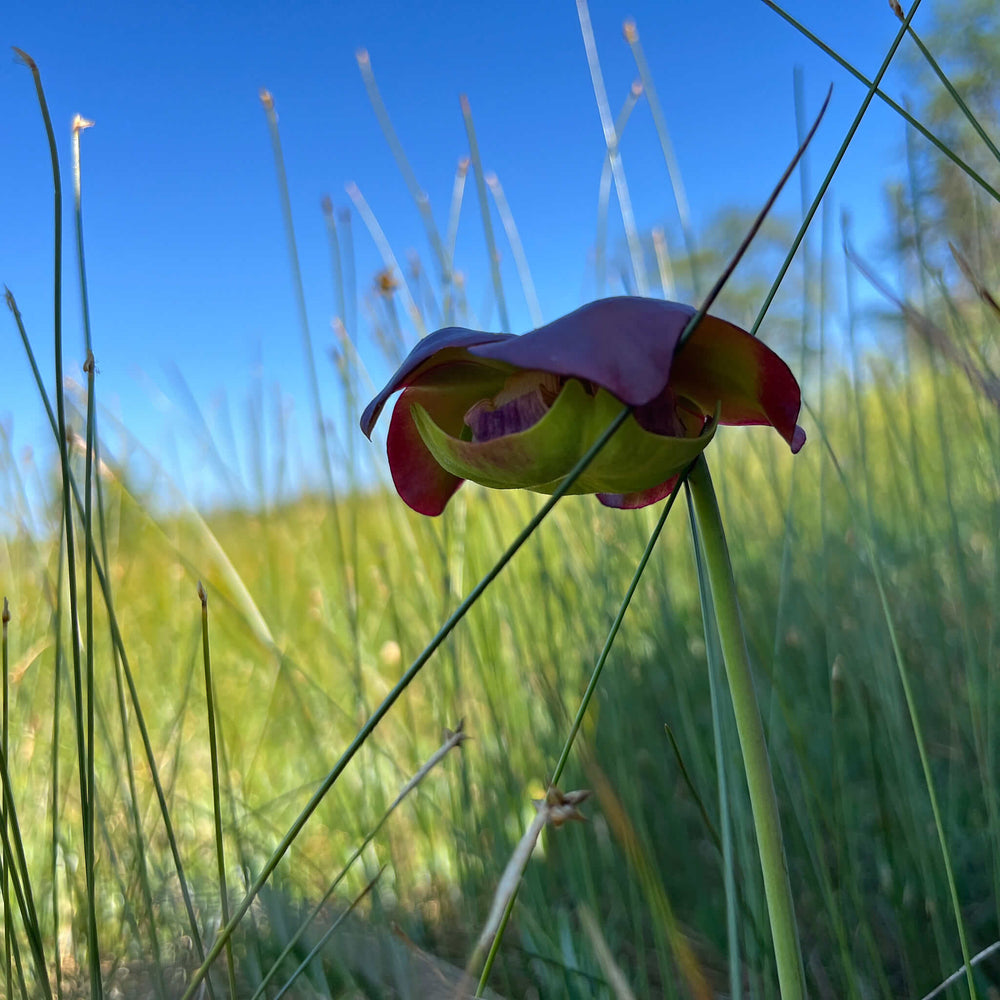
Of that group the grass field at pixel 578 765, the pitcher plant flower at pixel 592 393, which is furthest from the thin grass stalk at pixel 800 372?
the pitcher plant flower at pixel 592 393

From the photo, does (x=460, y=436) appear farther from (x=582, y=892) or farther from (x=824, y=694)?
(x=824, y=694)

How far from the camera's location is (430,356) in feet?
0.76

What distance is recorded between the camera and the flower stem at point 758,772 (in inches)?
8.4

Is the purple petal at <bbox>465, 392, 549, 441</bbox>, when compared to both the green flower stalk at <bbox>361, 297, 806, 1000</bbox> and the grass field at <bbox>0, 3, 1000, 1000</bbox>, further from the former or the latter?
the grass field at <bbox>0, 3, 1000, 1000</bbox>

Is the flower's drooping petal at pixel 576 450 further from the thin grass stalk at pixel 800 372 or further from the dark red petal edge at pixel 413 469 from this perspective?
the thin grass stalk at pixel 800 372

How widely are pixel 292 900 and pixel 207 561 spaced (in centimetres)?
116

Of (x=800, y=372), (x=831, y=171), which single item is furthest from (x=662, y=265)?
(x=831, y=171)

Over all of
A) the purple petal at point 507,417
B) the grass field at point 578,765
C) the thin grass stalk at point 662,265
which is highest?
the thin grass stalk at point 662,265

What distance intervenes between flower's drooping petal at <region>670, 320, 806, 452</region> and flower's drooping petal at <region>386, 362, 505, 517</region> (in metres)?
0.06

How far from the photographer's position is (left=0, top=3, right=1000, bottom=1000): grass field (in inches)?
19.3

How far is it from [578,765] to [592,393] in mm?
659

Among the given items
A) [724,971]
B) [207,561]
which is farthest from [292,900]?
[207,561]

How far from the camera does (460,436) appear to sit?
290mm

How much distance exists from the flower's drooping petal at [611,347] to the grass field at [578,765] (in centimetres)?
16
